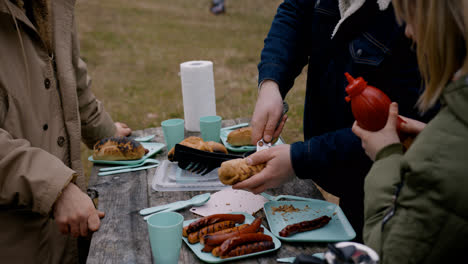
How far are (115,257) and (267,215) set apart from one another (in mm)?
688

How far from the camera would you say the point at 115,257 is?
159 cm

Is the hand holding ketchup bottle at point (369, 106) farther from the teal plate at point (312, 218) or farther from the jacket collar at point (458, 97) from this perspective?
the teal plate at point (312, 218)

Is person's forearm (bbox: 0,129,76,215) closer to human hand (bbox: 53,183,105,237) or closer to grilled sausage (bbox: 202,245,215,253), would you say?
human hand (bbox: 53,183,105,237)

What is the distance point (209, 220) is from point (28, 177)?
820mm

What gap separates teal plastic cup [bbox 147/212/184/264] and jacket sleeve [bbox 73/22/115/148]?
4.74 feet

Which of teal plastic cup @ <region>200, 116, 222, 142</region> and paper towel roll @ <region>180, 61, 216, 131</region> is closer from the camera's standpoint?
teal plastic cup @ <region>200, 116, 222, 142</region>

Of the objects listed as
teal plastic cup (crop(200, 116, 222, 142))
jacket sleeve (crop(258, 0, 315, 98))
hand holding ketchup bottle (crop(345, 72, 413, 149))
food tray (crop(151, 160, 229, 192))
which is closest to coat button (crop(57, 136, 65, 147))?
food tray (crop(151, 160, 229, 192))

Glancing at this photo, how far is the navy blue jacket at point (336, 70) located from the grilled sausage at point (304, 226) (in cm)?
23

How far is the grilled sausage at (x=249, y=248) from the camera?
152 cm

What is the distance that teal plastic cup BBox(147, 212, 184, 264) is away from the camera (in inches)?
56.5

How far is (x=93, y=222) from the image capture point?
5.92 feet

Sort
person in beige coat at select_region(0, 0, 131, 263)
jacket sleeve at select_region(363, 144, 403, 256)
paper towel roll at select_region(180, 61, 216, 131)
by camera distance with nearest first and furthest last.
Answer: jacket sleeve at select_region(363, 144, 403, 256) → person in beige coat at select_region(0, 0, 131, 263) → paper towel roll at select_region(180, 61, 216, 131)

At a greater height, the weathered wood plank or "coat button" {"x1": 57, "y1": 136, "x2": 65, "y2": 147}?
"coat button" {"x1": 57, "y1": 136, "x2": 65, "y2": 147}

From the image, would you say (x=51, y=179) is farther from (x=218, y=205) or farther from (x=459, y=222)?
(x=459, y=222)
